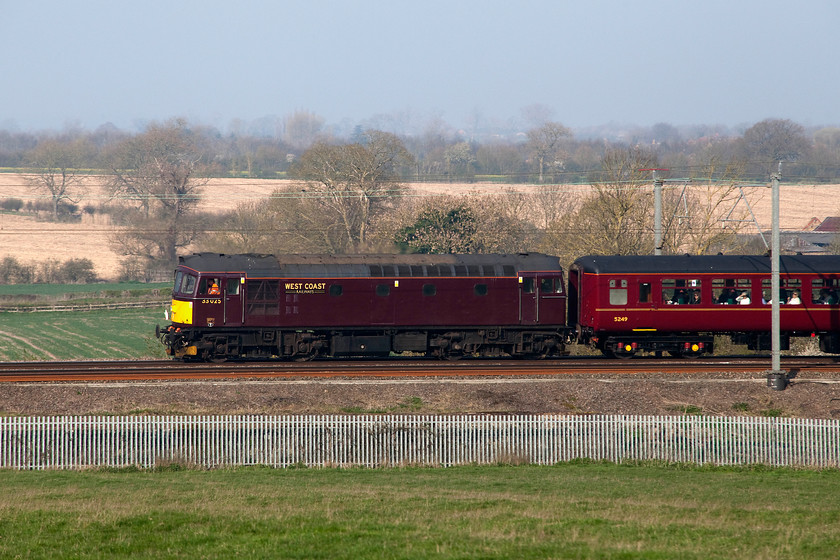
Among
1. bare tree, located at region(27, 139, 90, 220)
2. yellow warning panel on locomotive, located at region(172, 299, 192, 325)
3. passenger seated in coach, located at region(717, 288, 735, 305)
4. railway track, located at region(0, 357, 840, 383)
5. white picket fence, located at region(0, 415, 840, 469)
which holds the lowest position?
white picket fence, located at region(0, 415, 840, 469)

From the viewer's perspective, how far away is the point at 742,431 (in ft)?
74.4

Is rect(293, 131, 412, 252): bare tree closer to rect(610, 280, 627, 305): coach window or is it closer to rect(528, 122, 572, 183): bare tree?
rect(610, 280, 627, 305): coach window

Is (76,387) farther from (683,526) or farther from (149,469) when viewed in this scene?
(683,526)

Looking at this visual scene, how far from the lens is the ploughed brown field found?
96125mm

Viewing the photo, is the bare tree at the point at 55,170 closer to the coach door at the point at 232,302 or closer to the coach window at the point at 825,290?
the coach door at the point at 232,302

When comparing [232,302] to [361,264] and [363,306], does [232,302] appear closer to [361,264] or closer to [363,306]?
[363,306]

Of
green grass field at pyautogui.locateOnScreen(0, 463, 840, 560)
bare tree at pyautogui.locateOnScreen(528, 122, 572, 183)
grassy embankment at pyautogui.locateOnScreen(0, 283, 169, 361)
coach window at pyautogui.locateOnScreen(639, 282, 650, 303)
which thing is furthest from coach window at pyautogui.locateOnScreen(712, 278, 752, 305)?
bare tree at pyautogui.locateOnScreen(528, 122, 572, 183)

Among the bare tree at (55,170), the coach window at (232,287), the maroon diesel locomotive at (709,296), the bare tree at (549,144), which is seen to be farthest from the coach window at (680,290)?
the bare tree at (549,144)

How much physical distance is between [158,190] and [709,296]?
7960 cm

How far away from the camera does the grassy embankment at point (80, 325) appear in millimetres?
50344

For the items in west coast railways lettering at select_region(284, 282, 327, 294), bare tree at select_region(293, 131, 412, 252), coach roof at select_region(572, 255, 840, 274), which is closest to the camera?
west coast railways lettering at select_region(284, 282, 327, 294)

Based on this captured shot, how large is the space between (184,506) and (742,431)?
14.7m

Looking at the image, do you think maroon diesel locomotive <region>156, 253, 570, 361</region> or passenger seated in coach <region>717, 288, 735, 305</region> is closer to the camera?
maroon diesel locomotive <region>156, 253, 570, 361</region>

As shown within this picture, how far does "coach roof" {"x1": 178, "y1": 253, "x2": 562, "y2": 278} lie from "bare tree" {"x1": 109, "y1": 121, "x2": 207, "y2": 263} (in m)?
58.3
